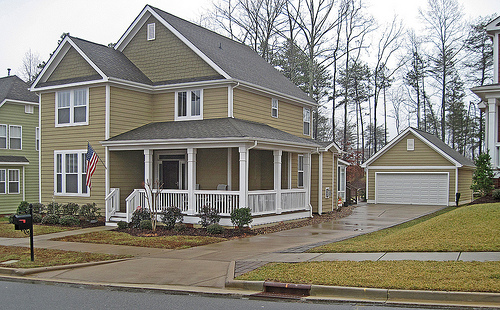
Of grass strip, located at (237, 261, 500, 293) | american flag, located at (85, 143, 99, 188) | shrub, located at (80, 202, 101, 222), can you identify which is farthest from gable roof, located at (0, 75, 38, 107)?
grass strip, located at (237, 261, 500, 293)

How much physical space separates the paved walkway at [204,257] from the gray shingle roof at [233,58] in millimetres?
8597

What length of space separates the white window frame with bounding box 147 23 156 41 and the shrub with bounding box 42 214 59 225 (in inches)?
369

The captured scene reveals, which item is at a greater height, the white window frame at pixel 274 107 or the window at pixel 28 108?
the window at pixel 28 108

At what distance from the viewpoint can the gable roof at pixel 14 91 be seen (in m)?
32.0

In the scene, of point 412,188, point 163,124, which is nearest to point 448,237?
point 163,124

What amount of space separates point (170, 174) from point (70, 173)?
4526 mm

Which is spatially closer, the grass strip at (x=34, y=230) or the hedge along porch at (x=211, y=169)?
the grass strip at (x=34, y=230)

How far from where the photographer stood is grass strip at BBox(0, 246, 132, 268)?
1205 centimetres

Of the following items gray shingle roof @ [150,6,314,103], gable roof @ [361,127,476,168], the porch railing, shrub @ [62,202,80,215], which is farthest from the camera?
gable roof @ [361,127,476,168]

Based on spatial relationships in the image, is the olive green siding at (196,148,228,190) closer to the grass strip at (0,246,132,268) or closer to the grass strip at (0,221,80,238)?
the grass strip at (0,221,80,238)

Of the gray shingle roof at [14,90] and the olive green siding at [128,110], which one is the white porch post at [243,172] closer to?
the olive green siding at [128,110]

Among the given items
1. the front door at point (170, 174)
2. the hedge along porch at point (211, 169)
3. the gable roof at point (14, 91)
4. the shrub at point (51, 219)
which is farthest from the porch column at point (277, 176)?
the gable roof at point (14, 91)

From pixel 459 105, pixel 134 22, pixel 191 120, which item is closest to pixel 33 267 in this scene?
pixel 191 120

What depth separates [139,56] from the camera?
23.8m
